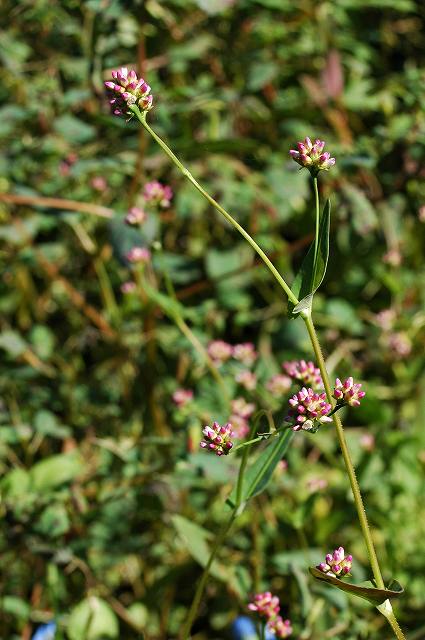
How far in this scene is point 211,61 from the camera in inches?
76.3

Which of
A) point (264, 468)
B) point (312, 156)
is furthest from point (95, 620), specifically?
point (312, 156)

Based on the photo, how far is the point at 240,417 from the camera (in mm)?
1186

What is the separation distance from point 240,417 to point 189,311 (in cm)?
35

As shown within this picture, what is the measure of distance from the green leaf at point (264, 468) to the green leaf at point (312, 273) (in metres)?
0.16

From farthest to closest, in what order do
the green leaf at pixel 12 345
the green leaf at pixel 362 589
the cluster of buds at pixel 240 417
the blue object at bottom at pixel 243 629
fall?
the green leaf at pixel 12 345
the blue object at bottom at pixel 243 629
the cluster of buds at pixel 240 417
the green leaf at pixel 362 589

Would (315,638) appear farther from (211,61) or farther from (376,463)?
(211,61)

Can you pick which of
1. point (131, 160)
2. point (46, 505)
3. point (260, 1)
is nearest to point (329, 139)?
point (260, 1)

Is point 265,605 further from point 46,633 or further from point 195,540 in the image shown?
point 46,633

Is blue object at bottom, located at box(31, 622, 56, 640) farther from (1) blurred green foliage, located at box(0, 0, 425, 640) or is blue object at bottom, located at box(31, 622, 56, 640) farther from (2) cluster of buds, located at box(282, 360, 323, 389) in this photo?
(2) cluster of buds, located at box(282, 360, 323, 389)

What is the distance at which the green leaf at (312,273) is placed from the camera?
2.63ft

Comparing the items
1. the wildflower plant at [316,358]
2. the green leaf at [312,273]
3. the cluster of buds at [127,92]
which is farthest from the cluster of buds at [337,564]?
the cluster of buds at [127,92]

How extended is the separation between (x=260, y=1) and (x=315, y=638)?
1.17 metres

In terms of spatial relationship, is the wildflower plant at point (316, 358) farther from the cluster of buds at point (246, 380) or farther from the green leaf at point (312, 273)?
the cluster of buds at point (246, 380)

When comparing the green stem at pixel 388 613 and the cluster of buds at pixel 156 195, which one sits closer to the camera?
the green stem at pixel 388 613
